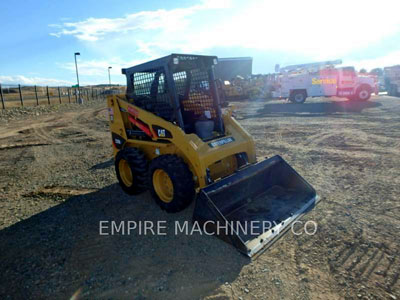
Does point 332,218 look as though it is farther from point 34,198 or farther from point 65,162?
point 65,162

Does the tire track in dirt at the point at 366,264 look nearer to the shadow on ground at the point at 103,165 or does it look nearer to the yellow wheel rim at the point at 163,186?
the yellow wheel rim at the point at 163,186

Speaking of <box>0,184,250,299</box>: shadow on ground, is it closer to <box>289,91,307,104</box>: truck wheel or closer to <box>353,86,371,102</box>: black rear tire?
<box>289,91,307,104</box>: truck wheel

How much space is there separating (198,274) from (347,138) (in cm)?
771

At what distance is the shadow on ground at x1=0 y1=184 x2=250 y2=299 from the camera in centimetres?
288

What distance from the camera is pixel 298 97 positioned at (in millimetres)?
19688

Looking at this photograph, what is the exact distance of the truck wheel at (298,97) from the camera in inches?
766

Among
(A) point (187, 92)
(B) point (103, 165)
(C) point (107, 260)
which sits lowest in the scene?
(C) point (107, 260)

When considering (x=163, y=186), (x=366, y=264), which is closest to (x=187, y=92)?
(x=163, y=186)

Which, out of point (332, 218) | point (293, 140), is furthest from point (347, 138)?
point (332, 218)

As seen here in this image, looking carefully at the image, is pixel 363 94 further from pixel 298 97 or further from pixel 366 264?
pixel 366 264

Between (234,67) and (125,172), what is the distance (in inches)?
1679

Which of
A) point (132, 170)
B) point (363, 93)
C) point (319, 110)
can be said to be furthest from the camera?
point (363, 93)

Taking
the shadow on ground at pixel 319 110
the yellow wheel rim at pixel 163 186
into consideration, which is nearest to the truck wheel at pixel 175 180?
the yellow wheel rim at pixel 163 186

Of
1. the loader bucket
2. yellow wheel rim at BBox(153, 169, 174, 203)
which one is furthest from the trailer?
yellow wheel rim at BBox(153, 169, 174, 203)
